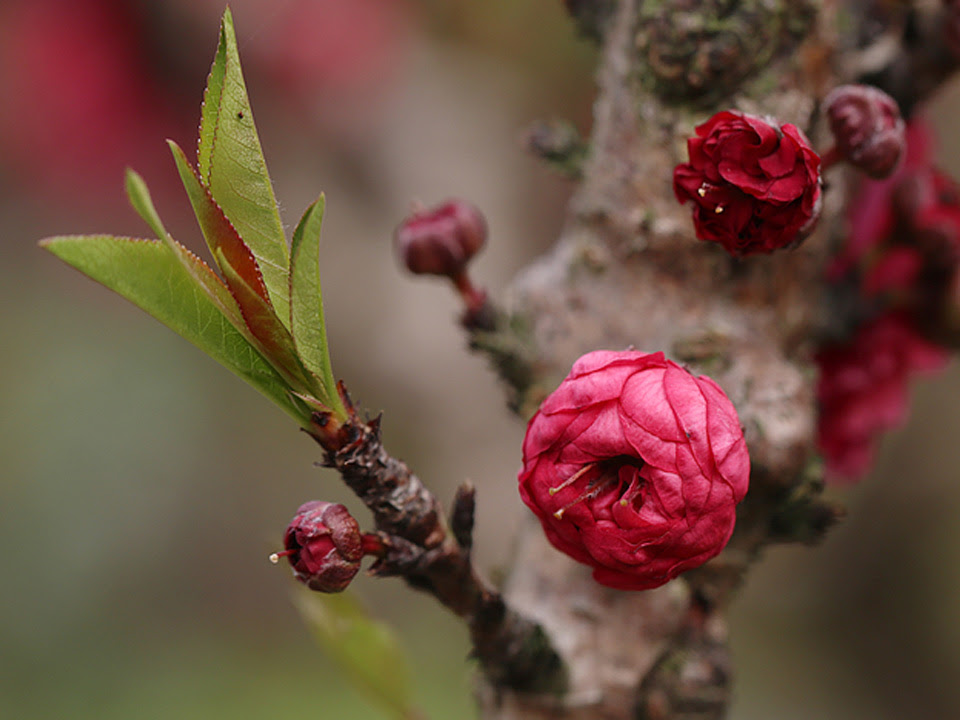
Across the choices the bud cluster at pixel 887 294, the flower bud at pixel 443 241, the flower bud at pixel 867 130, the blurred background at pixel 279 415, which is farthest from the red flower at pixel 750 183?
the blurred background at pixel 279 415

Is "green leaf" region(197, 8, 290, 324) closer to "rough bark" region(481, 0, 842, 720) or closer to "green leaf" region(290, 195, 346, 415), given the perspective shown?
"green leaf" region(290, 195, 346, 415)

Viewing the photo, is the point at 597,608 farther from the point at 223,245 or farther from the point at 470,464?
the point at 470,464

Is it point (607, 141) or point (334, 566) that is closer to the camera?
point (334, 566)

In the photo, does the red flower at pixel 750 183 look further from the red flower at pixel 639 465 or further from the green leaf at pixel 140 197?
the green leaf at pixel 140 197

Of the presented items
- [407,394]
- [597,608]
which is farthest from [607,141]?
[407,394]

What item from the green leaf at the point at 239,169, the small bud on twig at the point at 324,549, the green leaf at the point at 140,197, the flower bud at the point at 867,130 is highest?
the flower bud at the point at 867,130

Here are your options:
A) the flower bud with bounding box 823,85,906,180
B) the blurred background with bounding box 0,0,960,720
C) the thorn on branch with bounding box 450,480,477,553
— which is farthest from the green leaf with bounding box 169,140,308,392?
the blurred background with bounding box 0,0,960,720
